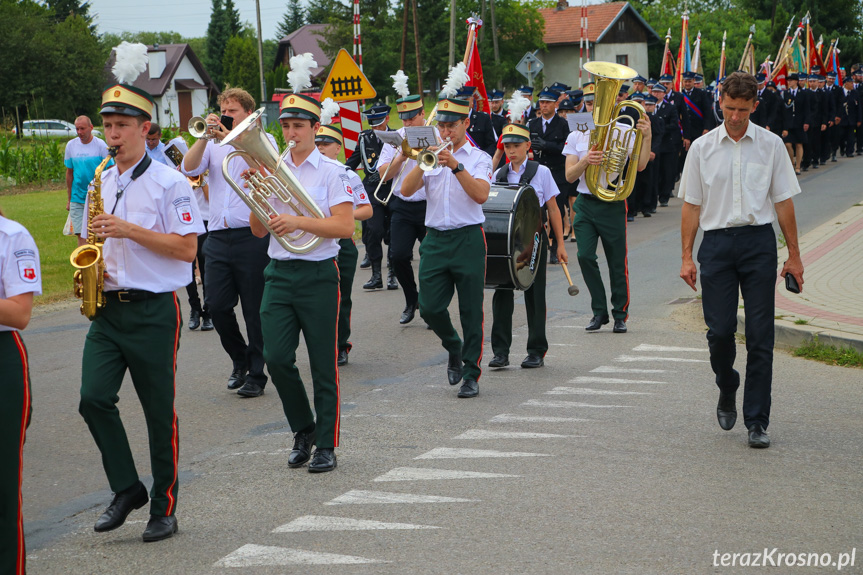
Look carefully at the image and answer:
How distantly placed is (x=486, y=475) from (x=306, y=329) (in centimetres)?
127

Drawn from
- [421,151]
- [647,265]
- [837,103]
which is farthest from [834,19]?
[421,151]

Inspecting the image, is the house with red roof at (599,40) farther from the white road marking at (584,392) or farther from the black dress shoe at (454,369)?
the white road marking at (584,392)

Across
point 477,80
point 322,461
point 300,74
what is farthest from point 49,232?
point 322,461

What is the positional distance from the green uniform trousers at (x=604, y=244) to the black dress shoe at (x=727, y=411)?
3598 millimetres

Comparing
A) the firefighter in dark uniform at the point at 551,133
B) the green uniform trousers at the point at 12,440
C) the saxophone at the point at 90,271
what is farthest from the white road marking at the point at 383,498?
the firefighter in dark uniform at the point at 551,133

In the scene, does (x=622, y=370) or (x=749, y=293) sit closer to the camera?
(x=749, y=293)

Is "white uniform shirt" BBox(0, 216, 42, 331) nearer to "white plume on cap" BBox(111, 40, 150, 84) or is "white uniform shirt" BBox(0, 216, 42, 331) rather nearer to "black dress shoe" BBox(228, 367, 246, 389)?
"white plume on cap" BBox(111, 40, 150, 84)

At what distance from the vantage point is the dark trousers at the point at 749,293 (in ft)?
20.5

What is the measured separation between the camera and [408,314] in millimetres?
10805

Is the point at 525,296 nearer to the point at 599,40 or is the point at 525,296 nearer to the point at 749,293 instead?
the point at 749,293

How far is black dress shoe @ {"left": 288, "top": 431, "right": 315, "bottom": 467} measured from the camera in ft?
19.9

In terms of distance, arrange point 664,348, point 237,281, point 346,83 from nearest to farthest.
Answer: point 237,281 → point 664,348 → point 346,83

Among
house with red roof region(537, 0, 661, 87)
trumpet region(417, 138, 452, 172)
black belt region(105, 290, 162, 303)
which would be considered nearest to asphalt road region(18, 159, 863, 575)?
black belt region(105, 290, 162, 303)

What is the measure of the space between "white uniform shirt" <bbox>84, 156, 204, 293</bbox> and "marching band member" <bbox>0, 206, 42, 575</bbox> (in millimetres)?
815
